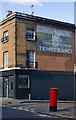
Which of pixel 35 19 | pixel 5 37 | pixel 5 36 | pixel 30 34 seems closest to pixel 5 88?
pixel 5 37

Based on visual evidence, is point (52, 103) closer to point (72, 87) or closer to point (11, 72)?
point (11, 72)

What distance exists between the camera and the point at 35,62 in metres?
36.5

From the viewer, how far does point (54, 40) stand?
39125 mm

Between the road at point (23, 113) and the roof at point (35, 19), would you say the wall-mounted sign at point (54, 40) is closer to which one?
the roof at point (35, 19)

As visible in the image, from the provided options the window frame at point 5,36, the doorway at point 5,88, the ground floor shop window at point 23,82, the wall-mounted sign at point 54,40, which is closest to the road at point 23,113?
the ground floor shop window at point 23,82

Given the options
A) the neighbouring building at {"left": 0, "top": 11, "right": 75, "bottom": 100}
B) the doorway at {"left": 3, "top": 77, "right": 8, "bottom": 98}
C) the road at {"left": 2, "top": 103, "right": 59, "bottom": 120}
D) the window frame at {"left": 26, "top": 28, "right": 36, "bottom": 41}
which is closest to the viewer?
the road at {"left": 2, "top": 103, "right": 59, "bottom": 120}

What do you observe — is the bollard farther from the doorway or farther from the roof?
the doorway

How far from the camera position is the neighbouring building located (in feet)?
117

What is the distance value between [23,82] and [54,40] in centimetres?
685

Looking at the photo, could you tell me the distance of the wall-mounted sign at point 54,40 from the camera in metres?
37.6

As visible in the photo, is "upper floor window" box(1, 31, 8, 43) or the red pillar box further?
"upper floor window" box(1, 31, 8, 43)

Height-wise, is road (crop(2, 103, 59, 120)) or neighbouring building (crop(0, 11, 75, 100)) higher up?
neighbouring building (crop(0, 11, 75, 100))

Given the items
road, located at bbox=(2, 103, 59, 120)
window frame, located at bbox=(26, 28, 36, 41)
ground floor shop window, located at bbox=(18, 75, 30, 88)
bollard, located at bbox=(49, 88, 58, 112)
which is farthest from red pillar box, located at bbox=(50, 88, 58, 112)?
window frame, located at bbox=(26, 28, 36, 41)

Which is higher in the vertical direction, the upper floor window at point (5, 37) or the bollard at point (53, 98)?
the upper floor window at point (5, 37)
